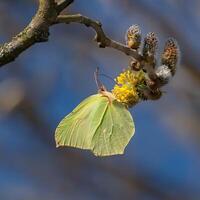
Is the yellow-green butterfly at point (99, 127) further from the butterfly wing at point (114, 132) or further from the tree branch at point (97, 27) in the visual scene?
the tree branch at point (97, 27)

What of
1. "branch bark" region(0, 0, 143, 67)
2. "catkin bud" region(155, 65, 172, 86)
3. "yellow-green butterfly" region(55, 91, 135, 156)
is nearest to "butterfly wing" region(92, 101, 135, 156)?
"yellow-green butterfly" region(55, 91, 135, 156)

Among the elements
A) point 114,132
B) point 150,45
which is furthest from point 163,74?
point 114,132

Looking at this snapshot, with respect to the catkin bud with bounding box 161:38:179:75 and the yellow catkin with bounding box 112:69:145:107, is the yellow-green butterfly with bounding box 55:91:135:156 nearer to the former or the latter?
Answer: the yellow catkin with bounding box 112:69:145:107

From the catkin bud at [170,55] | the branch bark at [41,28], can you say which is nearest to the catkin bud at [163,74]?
the catkin bud at [170,55]

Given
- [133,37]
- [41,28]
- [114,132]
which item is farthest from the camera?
[114,132]

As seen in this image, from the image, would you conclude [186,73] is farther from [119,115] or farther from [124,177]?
[119,115]

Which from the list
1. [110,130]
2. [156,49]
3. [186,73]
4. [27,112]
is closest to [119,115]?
[110,130]

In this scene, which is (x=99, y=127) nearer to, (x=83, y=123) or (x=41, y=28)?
(x=83, y=123)
